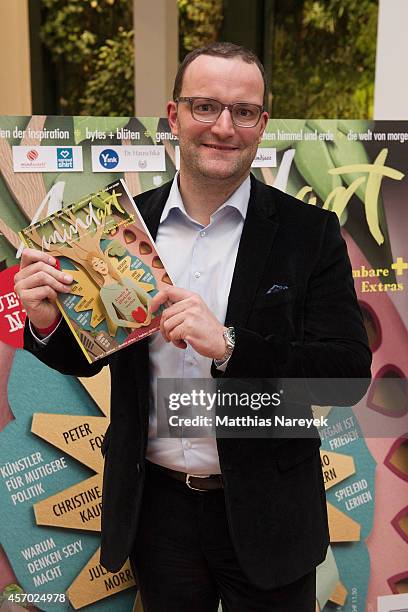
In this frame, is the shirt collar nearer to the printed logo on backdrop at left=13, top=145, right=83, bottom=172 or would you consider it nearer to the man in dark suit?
the man in dark suit

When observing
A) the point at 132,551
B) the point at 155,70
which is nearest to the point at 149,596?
the point at 132,551

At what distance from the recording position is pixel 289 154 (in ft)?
5.03

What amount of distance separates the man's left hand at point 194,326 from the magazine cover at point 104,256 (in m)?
0.09

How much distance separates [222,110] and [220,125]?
3 centimetres

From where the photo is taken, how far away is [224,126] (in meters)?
0.92

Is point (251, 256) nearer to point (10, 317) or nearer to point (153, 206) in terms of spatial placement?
point (153, 206)

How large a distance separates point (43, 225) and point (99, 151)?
1.94 ft

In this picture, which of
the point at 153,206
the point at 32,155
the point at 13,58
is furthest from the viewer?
the point at 13,58

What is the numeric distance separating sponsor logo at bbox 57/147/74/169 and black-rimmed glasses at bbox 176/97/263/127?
0.60m

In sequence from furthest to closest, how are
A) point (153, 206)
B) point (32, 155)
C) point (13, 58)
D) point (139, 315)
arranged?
point (13, 58), point (32, 155), point (153, 206), point (139, 315)

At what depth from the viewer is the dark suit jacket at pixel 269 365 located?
3.09ft

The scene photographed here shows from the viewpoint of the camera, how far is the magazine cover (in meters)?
0.95

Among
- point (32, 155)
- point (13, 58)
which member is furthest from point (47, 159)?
point (13, 58)

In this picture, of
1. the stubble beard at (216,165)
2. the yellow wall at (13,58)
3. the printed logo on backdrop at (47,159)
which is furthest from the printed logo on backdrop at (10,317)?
the yellow wall at (13,58)
